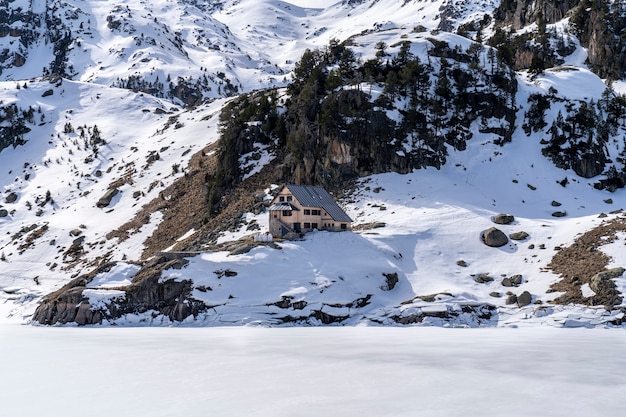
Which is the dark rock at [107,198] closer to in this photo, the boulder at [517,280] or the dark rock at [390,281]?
the dark rock at [390,281]

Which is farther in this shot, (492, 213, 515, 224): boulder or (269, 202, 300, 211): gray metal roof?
(492, 213, 515, 224): boulder

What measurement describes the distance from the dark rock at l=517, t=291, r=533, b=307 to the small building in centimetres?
2169

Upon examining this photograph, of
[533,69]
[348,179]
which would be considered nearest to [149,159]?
[348,179]

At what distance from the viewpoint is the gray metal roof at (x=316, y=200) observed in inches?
2579

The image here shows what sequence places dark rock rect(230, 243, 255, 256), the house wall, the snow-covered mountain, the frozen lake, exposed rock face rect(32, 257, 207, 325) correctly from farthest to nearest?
the house wall < dark rock rect(230, 243, 255, 256) < the snow-covered mountain < exposed rock face rect(32, 257, 207, 325) < the frozen lake

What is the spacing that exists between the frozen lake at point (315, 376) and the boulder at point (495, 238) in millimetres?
23074

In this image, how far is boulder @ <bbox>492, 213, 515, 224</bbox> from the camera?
66500 mm

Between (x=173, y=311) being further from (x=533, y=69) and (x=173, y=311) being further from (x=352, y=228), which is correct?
(x=533, y=69)

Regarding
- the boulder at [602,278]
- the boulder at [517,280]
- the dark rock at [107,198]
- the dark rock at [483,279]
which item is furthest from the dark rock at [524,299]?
the dark rock at [107,198]

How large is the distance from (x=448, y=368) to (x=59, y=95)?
175 m

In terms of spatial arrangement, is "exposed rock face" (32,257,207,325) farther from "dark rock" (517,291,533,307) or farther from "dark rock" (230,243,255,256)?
"dark rock" (517,291,533,307)

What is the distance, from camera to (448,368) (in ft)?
83.0

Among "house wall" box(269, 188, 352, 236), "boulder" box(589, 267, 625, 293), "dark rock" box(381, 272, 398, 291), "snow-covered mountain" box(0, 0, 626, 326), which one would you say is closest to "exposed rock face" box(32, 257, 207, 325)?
"snow-covered mountain" box(0, 0, 626, 326)

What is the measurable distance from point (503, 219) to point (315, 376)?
4868cm
